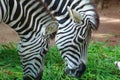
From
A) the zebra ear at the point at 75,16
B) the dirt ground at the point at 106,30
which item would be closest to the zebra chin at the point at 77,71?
the zebra ear at the point at 75,16

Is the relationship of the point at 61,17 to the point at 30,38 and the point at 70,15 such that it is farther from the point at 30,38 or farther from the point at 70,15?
the point at 30,38

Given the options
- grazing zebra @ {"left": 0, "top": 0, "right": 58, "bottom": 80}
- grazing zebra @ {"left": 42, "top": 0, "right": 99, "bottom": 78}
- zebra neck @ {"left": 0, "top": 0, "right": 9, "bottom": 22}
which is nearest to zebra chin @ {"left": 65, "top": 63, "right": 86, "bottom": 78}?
grazing zebra @ {"left": 42, "top": 0, "right": 99, "bottom": 78}

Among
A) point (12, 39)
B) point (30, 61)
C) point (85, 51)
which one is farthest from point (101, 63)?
point (12, 39)

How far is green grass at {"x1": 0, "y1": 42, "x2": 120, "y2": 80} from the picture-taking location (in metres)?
4.79

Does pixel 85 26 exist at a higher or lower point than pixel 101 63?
higher

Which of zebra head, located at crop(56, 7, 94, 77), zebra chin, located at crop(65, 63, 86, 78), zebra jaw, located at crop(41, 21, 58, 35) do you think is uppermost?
zebra jaw, located at crop(41, 21, 58, 35)

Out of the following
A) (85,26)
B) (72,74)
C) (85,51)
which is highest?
(85,26)

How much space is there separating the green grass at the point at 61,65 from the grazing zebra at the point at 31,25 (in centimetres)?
94

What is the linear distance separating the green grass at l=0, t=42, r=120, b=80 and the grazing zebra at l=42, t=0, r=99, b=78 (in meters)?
0.20

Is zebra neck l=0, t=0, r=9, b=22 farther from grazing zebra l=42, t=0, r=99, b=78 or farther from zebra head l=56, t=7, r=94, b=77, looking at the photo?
zebra head l=56, t=7, r=94, b=77

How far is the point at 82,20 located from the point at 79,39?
0.26 meters

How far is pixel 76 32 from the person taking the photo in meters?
4.79

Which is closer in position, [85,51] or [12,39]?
[85,51]

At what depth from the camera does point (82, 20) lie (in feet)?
15.8
